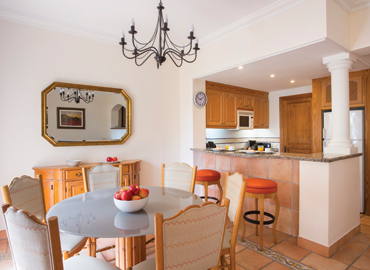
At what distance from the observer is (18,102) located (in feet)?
9.69

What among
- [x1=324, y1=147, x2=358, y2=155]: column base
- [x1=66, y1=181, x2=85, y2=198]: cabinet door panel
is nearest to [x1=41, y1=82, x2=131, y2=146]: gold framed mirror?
[x1=66, y1=181, x2=85, y2=198]: cabinet door panel

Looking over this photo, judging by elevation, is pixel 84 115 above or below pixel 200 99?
below

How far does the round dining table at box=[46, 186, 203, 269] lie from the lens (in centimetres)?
133

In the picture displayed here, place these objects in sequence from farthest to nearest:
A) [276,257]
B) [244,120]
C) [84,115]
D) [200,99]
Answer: [244,120], [200,99], [84,115], [276,257]

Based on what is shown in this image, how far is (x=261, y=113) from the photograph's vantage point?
5.64 m

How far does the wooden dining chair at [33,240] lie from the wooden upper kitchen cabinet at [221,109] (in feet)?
11.7

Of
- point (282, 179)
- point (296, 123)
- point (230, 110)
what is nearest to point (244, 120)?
point (230, 110)

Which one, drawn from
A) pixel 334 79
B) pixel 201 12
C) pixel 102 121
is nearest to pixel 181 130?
pixel 102 121

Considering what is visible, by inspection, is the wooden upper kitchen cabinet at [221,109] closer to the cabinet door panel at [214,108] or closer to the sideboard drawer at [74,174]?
the cabinet door panel at [214,108]

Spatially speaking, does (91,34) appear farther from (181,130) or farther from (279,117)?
(279,117)

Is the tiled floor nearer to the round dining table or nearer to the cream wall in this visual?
the round dining table

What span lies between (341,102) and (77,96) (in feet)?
11.6

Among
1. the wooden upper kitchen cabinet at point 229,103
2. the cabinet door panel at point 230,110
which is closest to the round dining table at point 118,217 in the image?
the wooden upper kitchen cabinet at point 229,103

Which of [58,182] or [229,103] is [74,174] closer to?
[58,182]
